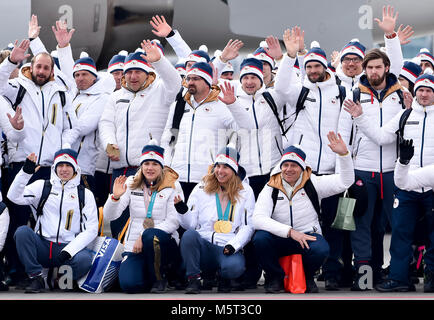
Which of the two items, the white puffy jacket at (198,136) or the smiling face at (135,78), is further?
the smiling face at (135,78)

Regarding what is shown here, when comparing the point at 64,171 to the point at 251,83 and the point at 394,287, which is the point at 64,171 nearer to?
the point at 251,83

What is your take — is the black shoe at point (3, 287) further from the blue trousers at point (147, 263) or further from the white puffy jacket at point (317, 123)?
the white puffy jacket at point (317, 123)

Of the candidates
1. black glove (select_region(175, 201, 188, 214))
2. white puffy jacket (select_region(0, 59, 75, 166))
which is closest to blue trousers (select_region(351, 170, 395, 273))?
black glove (select_region(175, 201, 188, 214))

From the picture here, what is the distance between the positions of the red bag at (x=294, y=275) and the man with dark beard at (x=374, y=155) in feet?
1.88

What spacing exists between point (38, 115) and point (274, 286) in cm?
279

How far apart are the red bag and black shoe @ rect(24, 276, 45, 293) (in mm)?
2099

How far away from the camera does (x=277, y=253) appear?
6910 millimetres

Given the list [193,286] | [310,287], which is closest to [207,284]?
[193,286]

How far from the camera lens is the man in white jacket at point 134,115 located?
769 centimetres

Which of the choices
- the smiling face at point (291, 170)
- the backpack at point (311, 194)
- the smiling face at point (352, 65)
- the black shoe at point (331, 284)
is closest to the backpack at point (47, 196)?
the backpack at point (311, 194)

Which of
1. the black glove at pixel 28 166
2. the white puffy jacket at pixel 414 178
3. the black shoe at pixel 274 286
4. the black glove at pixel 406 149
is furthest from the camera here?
the black glove at pixel 28 166

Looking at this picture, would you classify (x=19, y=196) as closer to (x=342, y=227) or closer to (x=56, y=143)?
(x=56, y=143)

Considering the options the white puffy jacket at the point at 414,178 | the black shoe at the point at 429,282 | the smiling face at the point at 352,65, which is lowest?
the black shoe at the point at 429,282

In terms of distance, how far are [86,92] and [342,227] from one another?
9.85 ft
